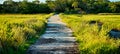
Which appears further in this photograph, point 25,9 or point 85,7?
point 85,7

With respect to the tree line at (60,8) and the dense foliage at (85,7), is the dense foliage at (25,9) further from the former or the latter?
the dense foliage at (85,7)

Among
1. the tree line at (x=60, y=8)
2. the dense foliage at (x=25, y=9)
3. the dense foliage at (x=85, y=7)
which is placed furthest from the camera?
the dense foliage at (x=85, y=7)

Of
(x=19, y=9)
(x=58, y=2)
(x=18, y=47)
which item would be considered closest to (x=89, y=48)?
(x=18, y=47)

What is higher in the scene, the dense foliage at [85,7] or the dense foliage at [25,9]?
the dense foliage at [25,9]

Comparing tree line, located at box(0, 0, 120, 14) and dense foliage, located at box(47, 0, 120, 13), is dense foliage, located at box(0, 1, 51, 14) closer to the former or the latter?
tree line, located at box(0, 0, 120, 14)

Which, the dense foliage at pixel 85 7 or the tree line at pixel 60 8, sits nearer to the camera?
the tree line at pixel 60 8

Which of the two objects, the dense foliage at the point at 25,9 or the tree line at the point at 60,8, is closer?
the dense foliage at the point at 25,9

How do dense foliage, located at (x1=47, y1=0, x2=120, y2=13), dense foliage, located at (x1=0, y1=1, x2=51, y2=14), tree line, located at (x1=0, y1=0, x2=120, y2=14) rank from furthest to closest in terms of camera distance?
dense foliage, located at (x1=47, y1=0, x2=120, y2=13)
tree line, located at (x1=0, y1=0, x2=120, y2=14)
dense foliage, located at (x1=0, y1=1, x2=51, y2=14)

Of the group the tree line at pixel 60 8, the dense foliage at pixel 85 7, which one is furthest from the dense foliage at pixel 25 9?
the dense foliage at pixel 85 7

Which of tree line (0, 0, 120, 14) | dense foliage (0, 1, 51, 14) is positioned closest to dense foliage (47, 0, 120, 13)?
tree line (0, 0, 120, 14)

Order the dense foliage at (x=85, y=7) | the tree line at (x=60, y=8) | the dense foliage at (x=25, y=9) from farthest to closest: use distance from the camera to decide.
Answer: the dense foliage at (x=85, y=7) → the tree line at (x=60, y=8) → the dense foliage at (x=25, y=9)

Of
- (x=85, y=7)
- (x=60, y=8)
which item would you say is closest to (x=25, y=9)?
(x=60, y=8)

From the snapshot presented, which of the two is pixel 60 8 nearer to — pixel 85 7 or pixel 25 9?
pixel 85 7

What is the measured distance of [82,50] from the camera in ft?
44.2
